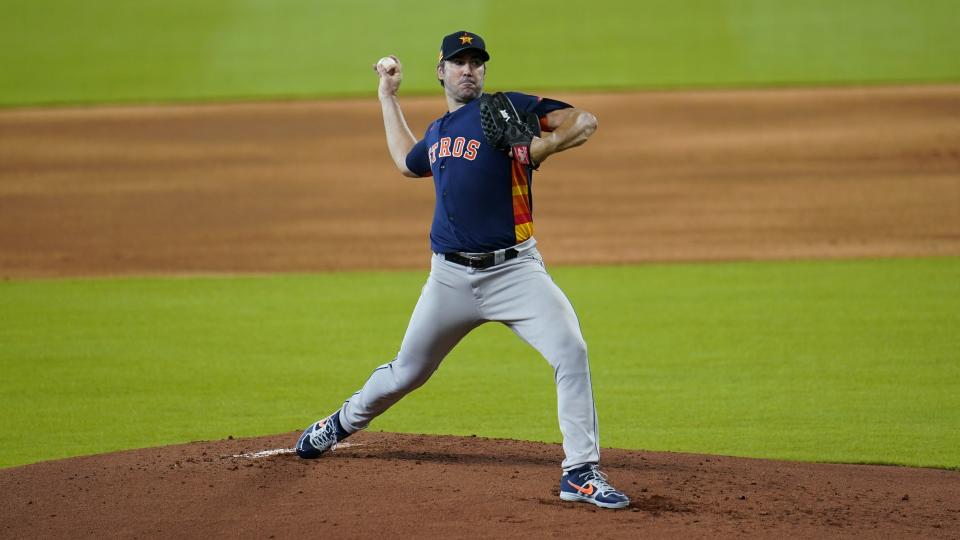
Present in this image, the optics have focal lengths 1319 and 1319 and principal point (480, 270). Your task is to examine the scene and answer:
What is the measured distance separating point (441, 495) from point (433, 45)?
22.7m

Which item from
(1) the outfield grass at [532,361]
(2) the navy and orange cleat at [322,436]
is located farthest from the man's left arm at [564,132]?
(1) the outfield grass at [532,361]

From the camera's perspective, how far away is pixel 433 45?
27.6 m

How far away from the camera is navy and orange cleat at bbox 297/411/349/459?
6199 mm

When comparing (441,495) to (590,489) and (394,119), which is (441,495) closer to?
(590,489)

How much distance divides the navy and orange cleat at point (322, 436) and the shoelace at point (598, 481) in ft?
4.26

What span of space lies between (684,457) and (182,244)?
8.89 meters

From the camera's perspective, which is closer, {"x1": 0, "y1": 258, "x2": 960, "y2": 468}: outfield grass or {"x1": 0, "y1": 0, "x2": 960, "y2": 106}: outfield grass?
{"x1": 0, "y1": 258, "x2": 960, "y2": 468}: outfield grass

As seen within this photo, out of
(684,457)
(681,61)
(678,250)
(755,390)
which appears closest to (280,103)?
(681,61)

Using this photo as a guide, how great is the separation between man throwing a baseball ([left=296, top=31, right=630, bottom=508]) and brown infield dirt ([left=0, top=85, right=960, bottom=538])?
430 mm

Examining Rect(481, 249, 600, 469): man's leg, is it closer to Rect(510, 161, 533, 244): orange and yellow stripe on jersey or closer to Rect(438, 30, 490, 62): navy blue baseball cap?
Rect(510, 161, 533, 244): orange and yellow stripe on jersey

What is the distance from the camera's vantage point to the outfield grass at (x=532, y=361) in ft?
24.6

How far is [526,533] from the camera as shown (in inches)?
200

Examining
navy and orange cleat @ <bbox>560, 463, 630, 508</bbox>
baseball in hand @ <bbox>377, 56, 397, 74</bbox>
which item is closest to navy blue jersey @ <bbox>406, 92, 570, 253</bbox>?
baseball in hand @ <bbox>377, 56, 397, 74</bbox>

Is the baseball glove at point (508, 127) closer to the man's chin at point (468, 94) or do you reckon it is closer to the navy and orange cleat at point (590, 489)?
the man's chin at point (468, 94)
